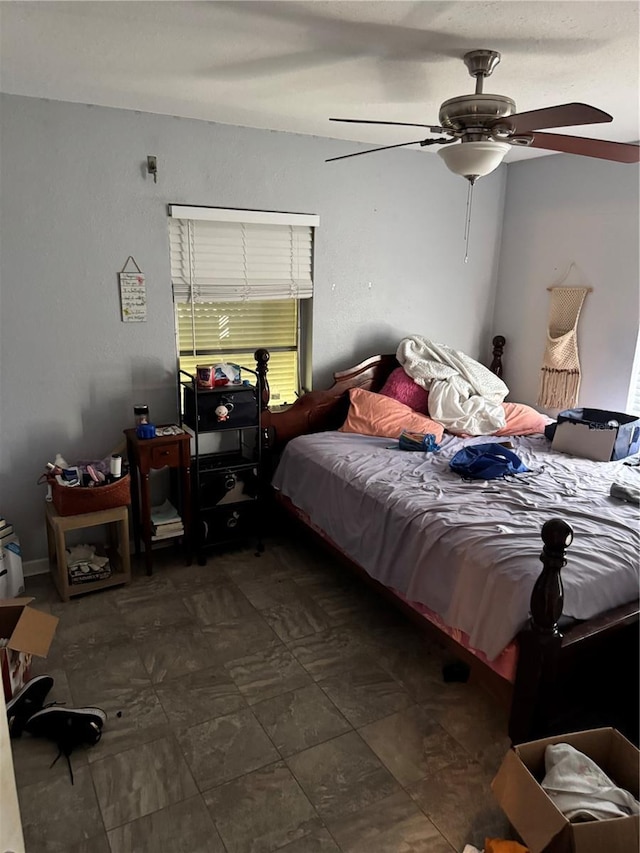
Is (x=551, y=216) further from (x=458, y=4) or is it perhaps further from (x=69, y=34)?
(x=69, y=34)

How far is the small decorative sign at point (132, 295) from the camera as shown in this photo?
10.5 ft

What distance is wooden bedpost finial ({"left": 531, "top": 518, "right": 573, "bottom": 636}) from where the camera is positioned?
1.79 metres

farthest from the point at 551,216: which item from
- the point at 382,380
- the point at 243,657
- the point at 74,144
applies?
the point at 243,657

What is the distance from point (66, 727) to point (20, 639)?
A: 1.20ft

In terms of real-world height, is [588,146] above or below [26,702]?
above

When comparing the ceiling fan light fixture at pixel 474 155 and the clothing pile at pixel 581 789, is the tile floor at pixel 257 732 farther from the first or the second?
the ceiling fan light fixture at pixel 474 155

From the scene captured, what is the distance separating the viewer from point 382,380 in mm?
4074

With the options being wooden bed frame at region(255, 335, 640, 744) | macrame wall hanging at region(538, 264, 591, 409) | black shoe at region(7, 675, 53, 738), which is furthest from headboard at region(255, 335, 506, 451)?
black shoe at region(7, 675, 53, 738)

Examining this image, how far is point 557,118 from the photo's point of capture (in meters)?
1.89

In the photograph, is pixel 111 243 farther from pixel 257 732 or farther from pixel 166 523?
pixel 257 732

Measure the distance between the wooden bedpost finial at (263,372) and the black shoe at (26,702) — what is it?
1860 millimetres

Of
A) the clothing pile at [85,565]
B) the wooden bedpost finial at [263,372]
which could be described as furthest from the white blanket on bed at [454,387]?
the clothing pile at [85,565]

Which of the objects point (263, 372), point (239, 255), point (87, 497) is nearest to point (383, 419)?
point (263, 372)

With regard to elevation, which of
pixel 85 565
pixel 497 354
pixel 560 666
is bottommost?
pixel 85 565
